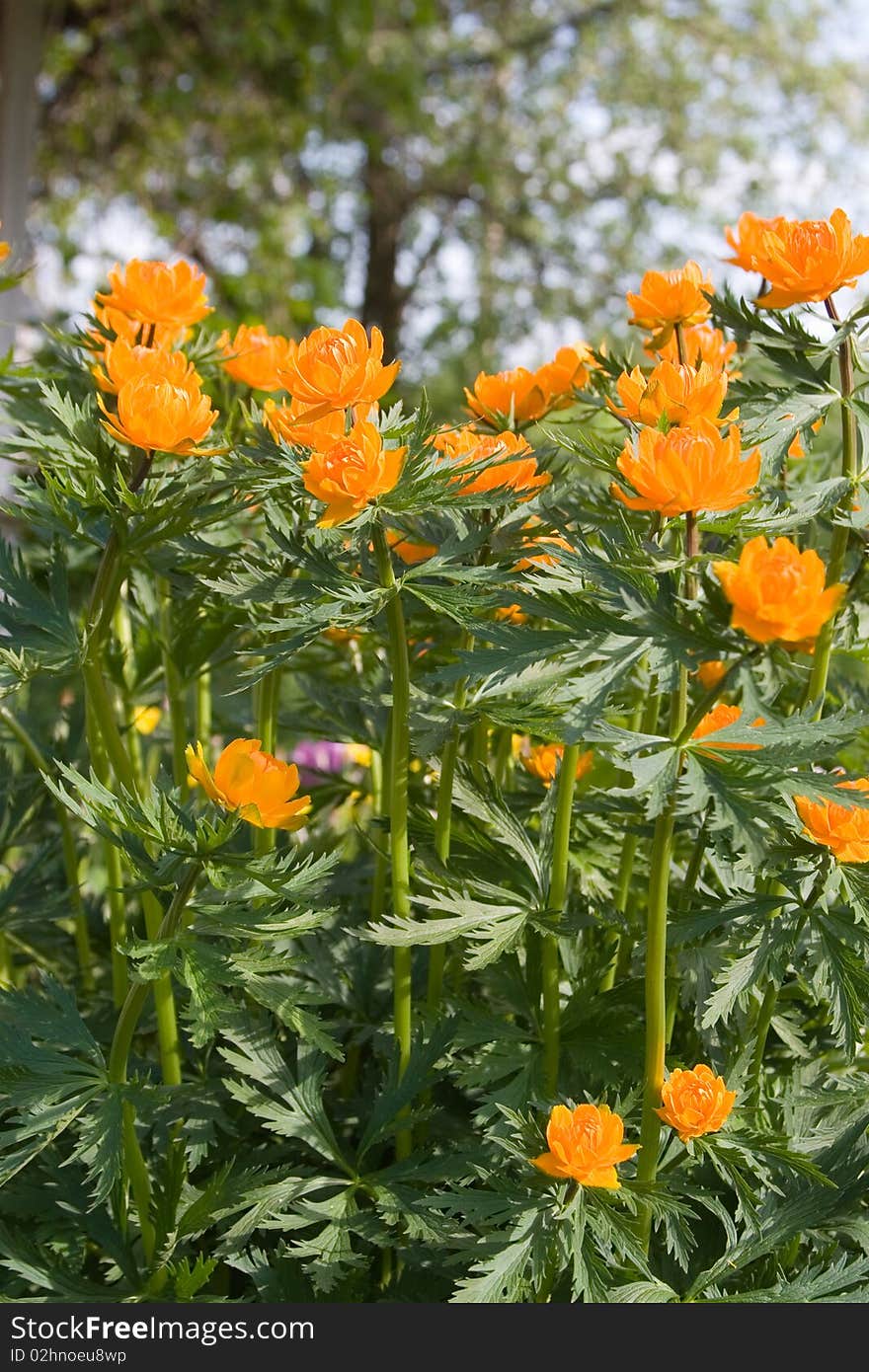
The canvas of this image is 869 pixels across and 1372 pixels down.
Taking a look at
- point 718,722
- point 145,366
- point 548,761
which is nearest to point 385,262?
point 548,761

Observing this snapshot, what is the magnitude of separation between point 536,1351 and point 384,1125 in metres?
0.18

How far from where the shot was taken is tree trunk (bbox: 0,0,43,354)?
13.4 feet

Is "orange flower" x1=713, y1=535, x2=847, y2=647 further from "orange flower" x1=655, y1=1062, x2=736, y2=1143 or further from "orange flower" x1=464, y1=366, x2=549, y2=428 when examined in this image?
"orange flower" x1=464, y1=366, x2=549, y2=428

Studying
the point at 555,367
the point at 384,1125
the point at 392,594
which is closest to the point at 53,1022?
the point at 384,1125

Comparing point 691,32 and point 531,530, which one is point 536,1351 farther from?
point 691,32

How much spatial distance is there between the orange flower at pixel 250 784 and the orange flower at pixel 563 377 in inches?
16.0

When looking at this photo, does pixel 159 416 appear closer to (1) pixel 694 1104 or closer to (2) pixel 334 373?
(2) pixel 334 373

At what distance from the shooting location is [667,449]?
667 millimetres

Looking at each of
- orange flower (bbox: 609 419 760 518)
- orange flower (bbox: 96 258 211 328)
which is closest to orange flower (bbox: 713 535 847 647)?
orange flower (bbox: 609 419 760 518)

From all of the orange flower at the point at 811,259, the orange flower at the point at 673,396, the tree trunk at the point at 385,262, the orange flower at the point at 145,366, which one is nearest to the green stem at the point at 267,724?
the orange flower at the point at 145,366

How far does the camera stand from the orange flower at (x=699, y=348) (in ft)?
3.05

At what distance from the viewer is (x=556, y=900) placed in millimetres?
894

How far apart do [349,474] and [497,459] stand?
140mm

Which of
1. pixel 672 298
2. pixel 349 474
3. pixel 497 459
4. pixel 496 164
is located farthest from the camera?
pixel 496 164
